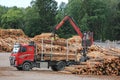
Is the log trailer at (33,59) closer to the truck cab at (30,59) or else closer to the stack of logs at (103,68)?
the truck cab at (30,59)

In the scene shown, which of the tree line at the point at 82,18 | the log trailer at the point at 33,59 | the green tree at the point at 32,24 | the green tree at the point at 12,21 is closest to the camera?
the log trailer at the point at 33,59

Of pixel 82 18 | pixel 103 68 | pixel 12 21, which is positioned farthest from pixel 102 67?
pixel 12 21

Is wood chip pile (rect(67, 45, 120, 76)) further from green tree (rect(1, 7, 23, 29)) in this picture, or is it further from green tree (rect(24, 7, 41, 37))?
green tree (rect(1, 7, 23, 29))

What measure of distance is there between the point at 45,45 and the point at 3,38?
30.5m

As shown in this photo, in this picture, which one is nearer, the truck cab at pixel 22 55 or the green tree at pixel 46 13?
the truck cab at pixel 22 55

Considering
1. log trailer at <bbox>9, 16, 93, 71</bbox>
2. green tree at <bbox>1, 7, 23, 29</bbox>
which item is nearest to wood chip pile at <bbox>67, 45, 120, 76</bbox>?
log trailer at <bbox>9, 16, 93, 71</bbox>

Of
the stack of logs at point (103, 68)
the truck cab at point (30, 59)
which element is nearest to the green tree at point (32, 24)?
the truck cab at point (30, 59)

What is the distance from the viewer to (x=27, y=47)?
37938 millimetres

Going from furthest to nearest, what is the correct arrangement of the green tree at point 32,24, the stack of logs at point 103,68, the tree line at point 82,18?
the green tree at point 32,24
the tree line at point 82,18
the stack of logs at point 103,68

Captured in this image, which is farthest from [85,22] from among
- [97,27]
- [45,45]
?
[45,45]

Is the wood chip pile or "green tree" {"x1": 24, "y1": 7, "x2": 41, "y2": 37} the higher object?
"green tree" {"x1": 24, "y1": 7, "x2": 41, "y2": 37}

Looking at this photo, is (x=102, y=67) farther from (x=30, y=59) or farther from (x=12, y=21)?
(x=12, y=21)

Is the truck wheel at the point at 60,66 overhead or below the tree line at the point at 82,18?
below

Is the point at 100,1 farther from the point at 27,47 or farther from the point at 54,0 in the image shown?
the point at 27,47
